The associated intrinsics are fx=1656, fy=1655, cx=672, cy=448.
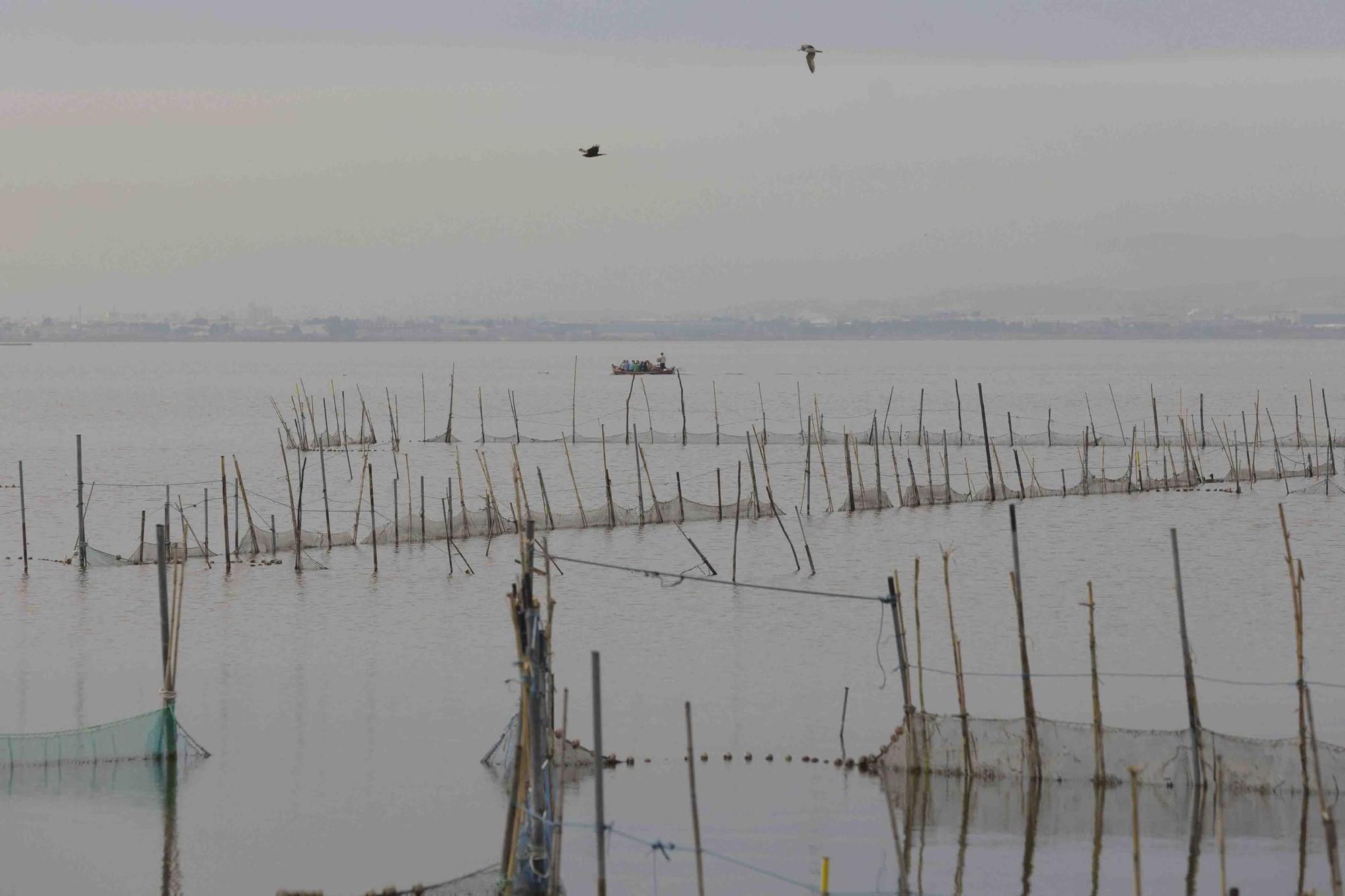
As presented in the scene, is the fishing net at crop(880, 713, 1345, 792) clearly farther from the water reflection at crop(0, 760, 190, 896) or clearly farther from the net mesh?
the net mesh

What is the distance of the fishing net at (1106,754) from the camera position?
12367 mm

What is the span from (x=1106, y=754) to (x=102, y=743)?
8.29 m

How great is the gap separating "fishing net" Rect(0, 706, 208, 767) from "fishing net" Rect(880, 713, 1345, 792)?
20.6ft

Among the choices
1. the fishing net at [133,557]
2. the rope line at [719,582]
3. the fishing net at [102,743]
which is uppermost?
the rope line at [719,582]

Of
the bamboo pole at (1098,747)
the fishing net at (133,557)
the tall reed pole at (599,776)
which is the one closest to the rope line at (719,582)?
the bamboo pole at (1098,747)

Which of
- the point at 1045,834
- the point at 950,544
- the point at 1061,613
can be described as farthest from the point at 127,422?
the point at 1045,834

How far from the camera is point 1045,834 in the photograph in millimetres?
12305

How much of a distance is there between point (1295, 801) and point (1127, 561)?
16.1 meters

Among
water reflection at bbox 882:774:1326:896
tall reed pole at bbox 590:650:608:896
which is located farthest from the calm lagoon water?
tall reed pole at bbox 590:650:608:896

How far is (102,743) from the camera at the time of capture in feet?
46.1

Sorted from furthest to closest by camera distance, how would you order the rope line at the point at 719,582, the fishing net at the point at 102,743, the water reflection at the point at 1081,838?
the rope line at the point at 719,582, the fishing net at the point at 102,743, the water reflection at the point at 1081,838

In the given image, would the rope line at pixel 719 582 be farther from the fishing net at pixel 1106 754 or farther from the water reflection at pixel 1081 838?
the water reflection at pixel 1081 838

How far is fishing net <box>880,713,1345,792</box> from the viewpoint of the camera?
487 inches

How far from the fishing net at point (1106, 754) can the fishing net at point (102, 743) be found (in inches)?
247
